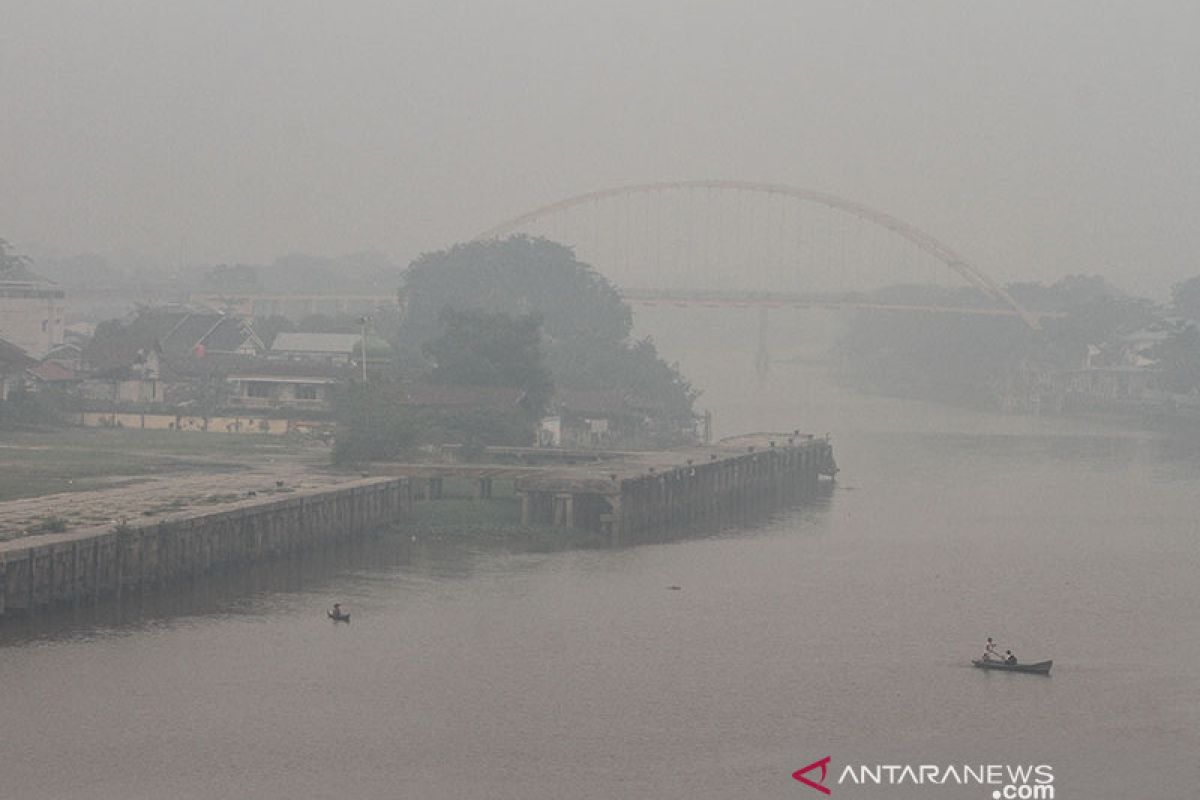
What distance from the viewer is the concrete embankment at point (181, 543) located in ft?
143

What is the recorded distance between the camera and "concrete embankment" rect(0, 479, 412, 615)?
143ft

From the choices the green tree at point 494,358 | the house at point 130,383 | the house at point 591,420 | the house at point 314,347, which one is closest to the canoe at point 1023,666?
the green tree at point 494,358

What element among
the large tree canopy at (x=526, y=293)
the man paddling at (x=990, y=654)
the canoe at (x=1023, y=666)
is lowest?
the canoe at (x=1023, y=666)

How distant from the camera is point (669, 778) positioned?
3412cm

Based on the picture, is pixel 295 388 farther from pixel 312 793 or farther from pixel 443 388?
pixel 312 793

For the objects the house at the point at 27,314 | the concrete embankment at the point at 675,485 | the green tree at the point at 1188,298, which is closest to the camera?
the concrete embankment at the point at 675,485

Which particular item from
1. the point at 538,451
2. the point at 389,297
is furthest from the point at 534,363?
the point at 389,297

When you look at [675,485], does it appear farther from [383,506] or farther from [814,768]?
[814,768]

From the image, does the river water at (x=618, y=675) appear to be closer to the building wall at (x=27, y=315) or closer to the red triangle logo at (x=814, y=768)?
the red triangle logo at (x=814, y=768)

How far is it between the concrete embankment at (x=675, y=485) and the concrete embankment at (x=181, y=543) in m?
5.45

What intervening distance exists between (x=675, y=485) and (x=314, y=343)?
46.9 metres

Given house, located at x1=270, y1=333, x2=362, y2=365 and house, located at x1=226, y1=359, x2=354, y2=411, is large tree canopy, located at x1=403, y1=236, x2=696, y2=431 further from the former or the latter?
house, located at x1=226, y1=359, x2=354, y2=411

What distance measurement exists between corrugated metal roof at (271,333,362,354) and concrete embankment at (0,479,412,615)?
47.9m

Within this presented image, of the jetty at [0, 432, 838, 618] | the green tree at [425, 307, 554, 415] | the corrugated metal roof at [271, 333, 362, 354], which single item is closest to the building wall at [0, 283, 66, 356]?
the corrugated metal roof at [271, 333, 362, 354]
